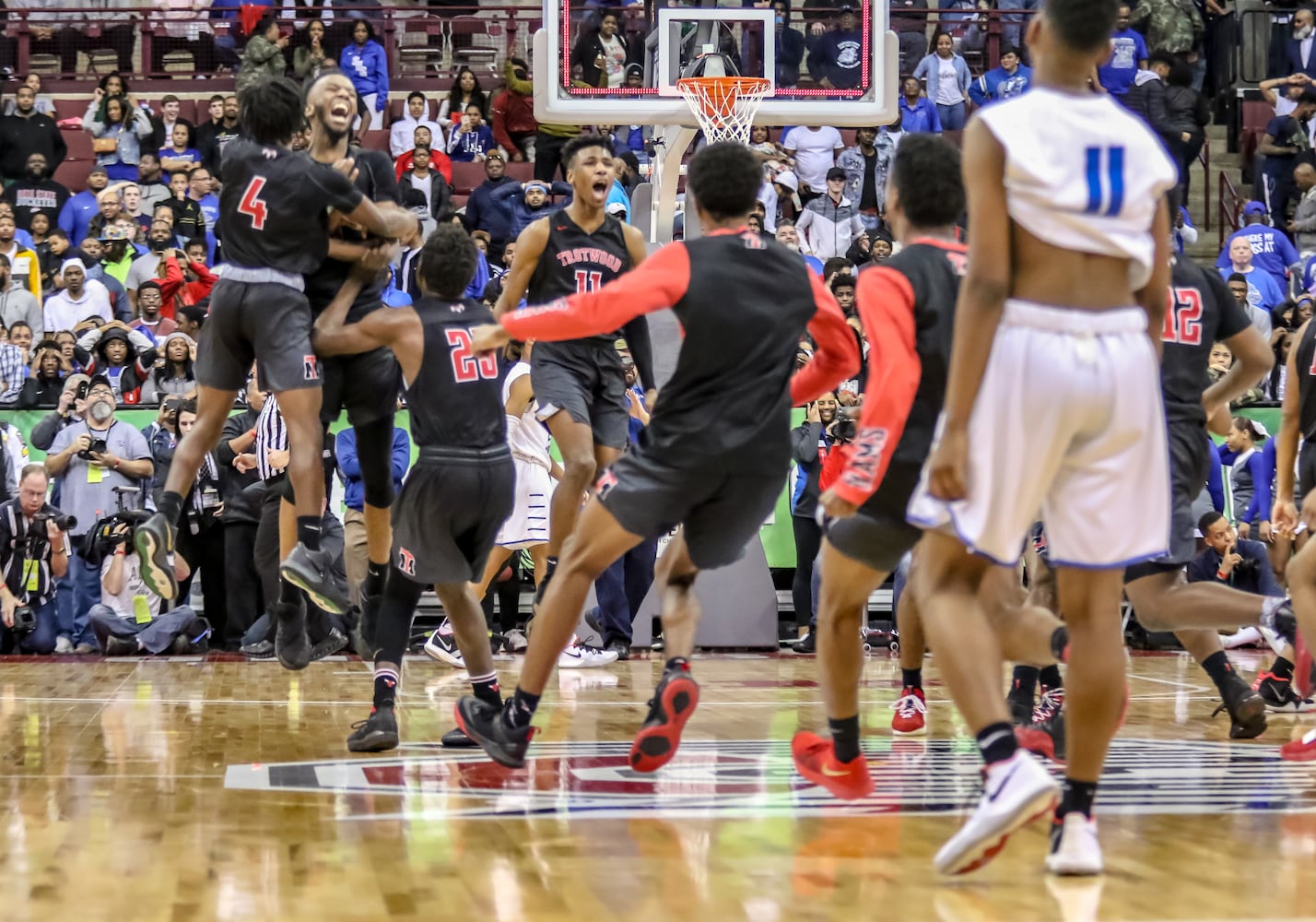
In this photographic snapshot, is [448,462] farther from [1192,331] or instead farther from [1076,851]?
[1076,851]

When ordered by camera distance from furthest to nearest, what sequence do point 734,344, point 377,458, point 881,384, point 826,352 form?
1. point 377,458
2. point 826,352
3. point 734,344
4. point 881,384

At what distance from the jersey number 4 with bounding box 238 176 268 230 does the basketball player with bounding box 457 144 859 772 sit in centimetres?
221

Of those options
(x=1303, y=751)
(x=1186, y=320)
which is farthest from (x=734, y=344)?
(x=1303, y=751)

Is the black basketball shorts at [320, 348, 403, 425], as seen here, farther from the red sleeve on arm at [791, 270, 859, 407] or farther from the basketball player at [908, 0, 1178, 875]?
the basketball player at [908, 0, 1178, 875]

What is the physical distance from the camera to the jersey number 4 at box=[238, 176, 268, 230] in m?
7.09

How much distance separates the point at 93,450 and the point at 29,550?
0.96 meters

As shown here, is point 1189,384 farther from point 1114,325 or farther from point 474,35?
point 474,35

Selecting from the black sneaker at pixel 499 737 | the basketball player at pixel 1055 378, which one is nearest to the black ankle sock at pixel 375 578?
the black sneaker at pixel 499 737

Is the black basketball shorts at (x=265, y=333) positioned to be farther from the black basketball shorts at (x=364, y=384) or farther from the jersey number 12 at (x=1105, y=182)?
the jersey number 12 at (x=1105, y=182)

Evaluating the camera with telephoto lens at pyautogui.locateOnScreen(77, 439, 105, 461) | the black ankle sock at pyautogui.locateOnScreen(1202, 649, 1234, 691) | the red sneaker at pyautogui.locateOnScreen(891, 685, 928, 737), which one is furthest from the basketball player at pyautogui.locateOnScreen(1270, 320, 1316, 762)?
the camera with telephoto lens at pyautogui.locateOnScreen(77, 439, 105, 461)

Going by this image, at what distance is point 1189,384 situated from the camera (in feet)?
22.6

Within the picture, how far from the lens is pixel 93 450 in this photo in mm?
12945

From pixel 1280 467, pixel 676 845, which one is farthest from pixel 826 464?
pixel 676 845

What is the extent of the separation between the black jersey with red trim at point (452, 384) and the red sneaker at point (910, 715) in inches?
90.7
